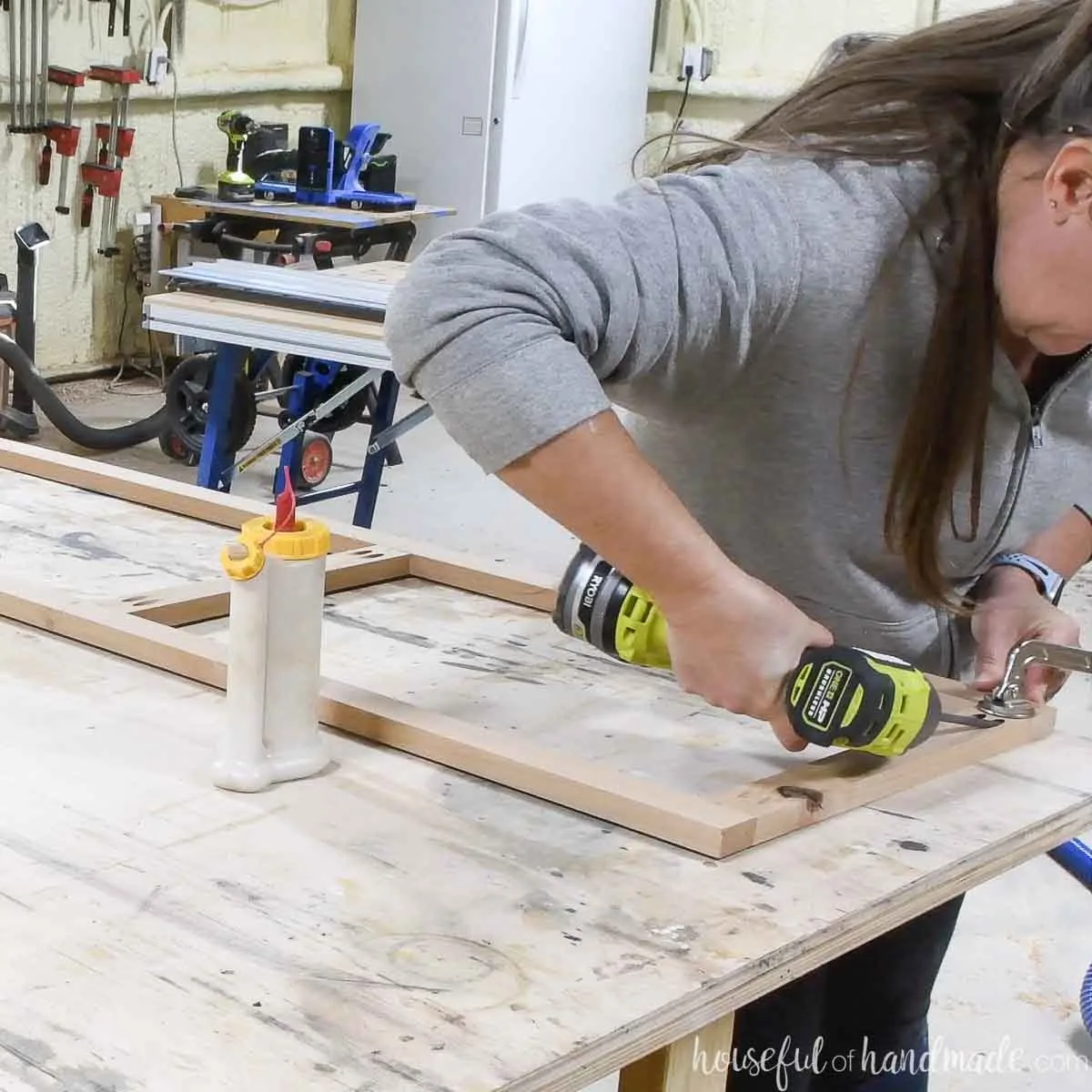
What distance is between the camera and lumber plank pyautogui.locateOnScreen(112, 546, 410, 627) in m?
1.15

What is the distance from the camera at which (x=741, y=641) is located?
33.9 inches

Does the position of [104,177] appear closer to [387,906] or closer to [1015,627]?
[1015,627]

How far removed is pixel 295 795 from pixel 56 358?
12.9ft

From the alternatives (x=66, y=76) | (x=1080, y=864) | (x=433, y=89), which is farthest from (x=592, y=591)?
(x=433, y=89)

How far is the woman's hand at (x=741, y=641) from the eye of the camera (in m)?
0.86

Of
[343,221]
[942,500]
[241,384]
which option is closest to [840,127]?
[942,500]

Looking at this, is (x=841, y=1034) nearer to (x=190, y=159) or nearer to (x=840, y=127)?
(x=840, y=127)

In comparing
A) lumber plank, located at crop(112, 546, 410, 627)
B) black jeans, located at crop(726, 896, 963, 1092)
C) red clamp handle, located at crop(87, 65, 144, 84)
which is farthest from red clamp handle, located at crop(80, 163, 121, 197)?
black jeans, located at crop(726, 896, 963, 1092)

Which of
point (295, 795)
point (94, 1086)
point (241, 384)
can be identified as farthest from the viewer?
point (241, 384)

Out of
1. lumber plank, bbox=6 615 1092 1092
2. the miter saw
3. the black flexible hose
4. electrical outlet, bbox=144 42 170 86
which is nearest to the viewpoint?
lumber plank, bbox=6 615 1092 1092

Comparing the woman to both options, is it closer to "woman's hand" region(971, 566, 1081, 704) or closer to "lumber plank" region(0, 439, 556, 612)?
"woman's hand" region(971, 566, 1081, 704)

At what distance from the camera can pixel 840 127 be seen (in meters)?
0.94

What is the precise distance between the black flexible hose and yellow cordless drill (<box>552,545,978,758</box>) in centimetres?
279

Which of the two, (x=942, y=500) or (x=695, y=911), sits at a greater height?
(x=942, y=500)
